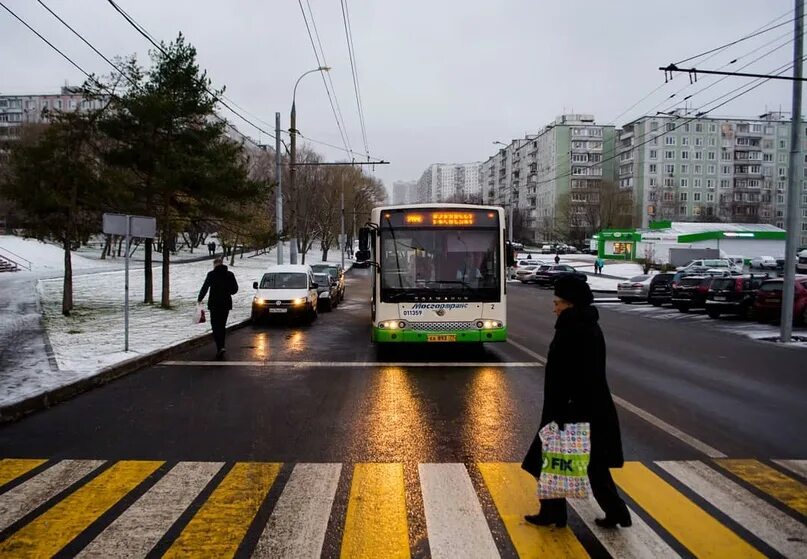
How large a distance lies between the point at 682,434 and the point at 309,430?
404 centimetres

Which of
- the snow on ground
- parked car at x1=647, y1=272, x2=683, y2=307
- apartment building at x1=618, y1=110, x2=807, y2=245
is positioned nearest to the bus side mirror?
the snow on ground

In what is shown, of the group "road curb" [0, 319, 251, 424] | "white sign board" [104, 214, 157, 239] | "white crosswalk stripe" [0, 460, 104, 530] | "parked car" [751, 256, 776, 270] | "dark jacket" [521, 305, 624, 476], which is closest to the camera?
"dark jacket" [521, 305, 624, 476]

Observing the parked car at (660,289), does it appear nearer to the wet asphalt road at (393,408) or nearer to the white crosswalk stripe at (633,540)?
the wet asphalt road at (393,408)

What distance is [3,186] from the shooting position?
16.5 metres

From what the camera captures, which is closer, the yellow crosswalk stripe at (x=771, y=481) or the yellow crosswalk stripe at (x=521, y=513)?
the yellow crosswalk stripe at (x=521, y=513)

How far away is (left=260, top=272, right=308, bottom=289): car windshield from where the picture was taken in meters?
19.1

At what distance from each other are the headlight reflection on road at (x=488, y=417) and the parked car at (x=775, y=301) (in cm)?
1356

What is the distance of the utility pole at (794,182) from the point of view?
543 inches

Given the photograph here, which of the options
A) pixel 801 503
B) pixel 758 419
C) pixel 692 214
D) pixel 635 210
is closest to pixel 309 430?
pixel 801 503

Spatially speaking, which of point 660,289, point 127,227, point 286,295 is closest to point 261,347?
point 127,227

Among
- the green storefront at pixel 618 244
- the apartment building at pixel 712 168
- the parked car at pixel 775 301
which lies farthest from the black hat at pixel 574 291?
the apartment building at pixel 712 168

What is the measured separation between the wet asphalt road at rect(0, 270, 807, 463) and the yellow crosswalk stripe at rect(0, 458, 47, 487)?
25 cm

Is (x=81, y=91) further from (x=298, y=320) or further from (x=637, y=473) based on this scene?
(x=637, y=473)

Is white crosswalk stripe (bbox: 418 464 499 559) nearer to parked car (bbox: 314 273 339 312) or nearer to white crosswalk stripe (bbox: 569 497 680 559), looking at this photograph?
white crosswalk stripe (bbox: 569 497 680 559)
